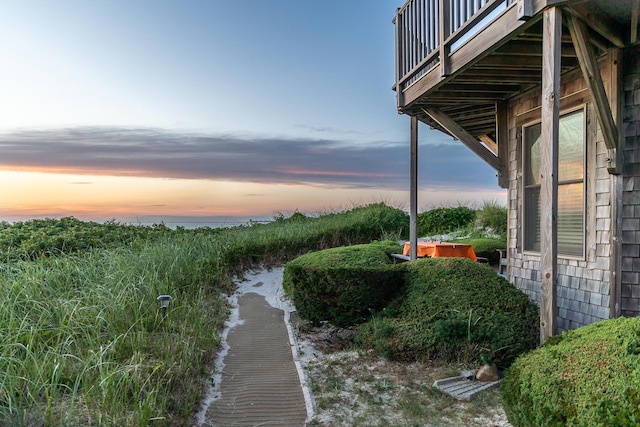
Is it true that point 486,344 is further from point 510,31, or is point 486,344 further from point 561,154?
point 510,31

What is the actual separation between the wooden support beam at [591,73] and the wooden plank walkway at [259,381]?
4.22 m

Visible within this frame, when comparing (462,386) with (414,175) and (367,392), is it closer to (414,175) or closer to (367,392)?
(367,392)

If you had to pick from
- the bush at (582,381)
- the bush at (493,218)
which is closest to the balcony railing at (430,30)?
the bush at (582,381)

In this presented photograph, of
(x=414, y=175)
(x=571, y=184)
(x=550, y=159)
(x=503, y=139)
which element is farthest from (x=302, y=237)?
(x=550, y=159)

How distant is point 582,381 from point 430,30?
16.4 feet

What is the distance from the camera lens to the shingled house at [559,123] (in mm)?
4551

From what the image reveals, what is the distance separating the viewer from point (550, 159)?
4469 millimetres

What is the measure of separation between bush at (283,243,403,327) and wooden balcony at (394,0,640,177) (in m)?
2.60

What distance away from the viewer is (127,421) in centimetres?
374

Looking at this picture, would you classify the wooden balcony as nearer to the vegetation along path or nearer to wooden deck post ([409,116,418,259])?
wooden deck post ([409,116,418,259])

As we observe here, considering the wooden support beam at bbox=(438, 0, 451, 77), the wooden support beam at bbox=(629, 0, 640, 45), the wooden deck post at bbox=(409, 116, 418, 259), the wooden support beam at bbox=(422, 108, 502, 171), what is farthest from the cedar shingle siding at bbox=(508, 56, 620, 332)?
the wooden deck post at bbox=(409, 116, 418, 259)

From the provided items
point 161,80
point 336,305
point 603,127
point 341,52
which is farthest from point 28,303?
point 341,52

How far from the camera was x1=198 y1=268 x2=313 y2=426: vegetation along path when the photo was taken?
4750 millimetres

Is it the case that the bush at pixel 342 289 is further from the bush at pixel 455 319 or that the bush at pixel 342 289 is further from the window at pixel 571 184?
the window at pixel 571 184
